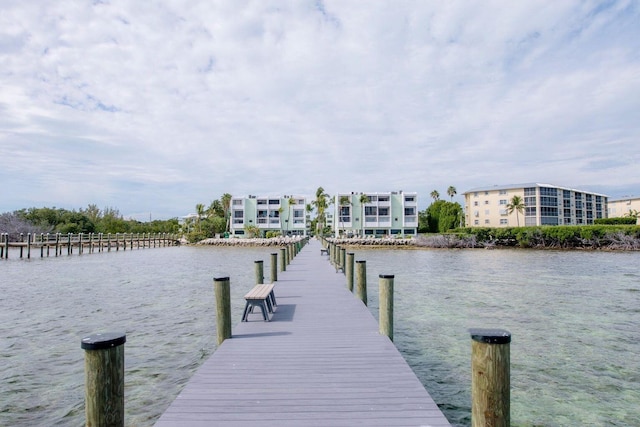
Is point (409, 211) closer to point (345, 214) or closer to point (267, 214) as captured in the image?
point (345, 214)

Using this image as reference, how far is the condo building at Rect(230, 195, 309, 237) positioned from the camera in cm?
8625

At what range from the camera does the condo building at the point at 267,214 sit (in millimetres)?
86250

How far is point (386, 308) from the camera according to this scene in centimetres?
773

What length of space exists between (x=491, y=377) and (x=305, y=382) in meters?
2.46

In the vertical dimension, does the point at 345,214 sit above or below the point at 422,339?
above

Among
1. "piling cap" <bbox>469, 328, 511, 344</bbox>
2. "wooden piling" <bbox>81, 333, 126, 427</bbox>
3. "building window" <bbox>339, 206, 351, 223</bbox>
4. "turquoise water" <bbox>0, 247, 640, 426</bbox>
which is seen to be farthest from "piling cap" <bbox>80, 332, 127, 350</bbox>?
"building window" <bbox>339, 206, 351, 223</bbox>

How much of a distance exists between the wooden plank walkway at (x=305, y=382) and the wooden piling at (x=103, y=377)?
604mm

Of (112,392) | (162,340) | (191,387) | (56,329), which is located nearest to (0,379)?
(162,340)

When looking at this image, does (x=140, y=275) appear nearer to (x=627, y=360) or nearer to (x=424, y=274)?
(x=424, y=274)

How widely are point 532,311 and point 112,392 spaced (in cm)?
1458

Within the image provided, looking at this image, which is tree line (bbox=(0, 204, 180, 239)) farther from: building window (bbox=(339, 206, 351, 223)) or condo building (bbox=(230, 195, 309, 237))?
building window (bbox=(339, 206, 351, 223))

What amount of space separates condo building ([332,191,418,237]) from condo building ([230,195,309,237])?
9.13 metres

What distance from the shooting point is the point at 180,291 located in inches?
780

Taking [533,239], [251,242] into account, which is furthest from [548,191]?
[251,242]
